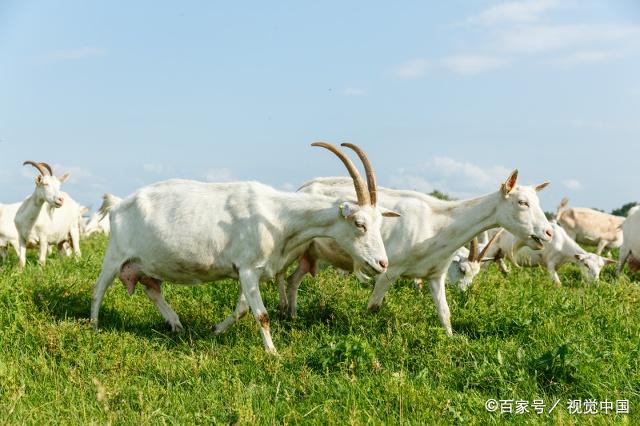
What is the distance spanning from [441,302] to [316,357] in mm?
2119

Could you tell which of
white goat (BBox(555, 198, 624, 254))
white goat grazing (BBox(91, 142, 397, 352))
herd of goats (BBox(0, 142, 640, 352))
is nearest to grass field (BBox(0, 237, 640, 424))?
herd of goats (BBox(0, 142, 640, 352))

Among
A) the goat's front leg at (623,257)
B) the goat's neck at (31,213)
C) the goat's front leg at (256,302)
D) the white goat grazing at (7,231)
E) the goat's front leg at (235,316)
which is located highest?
the goat's front leg at (256,302)

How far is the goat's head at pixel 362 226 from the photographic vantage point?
272 inches

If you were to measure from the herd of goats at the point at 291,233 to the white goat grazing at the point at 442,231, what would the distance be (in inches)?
0.4

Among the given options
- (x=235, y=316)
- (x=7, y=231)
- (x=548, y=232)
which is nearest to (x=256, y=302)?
(x=235, y=316)

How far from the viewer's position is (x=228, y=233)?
7.39 metres

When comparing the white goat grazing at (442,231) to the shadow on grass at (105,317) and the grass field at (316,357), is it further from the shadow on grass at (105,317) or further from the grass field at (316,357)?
the shadow on grass at (105,317)

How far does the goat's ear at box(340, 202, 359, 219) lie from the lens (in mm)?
6941

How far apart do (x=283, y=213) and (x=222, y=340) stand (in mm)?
1404

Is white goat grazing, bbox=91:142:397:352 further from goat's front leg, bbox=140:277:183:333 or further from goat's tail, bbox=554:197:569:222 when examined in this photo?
goat's tail, bbox=554:197:569:222

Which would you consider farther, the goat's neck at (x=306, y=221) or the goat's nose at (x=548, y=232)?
the goat's nose at (x=548, y=232)

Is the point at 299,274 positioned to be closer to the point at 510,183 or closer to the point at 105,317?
the point at 105,317

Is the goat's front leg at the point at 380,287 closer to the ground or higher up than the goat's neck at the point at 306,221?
closer to the ground

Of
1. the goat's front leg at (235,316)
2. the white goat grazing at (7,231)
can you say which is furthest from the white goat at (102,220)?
the goat's front leg at (235,316)
